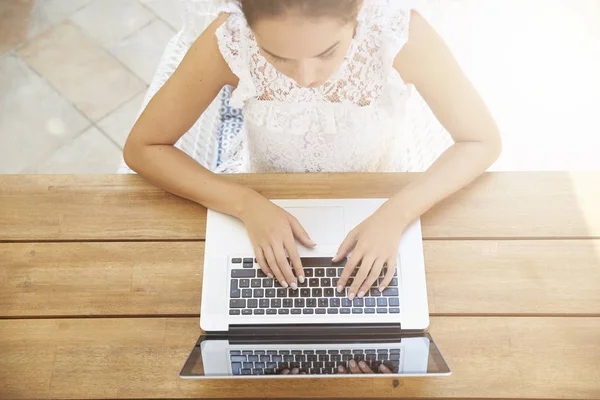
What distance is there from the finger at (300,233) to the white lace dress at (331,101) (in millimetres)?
270

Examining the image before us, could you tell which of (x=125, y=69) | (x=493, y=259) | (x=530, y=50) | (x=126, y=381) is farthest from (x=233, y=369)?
(x=530, y=50)

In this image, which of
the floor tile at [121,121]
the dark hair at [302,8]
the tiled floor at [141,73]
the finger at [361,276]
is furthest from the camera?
the floor tile at [121,121]

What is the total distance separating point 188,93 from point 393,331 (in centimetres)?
63

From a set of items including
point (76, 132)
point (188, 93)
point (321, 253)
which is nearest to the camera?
point (321, 253)

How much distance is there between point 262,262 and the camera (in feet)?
3.17

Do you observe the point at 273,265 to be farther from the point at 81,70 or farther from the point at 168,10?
the point at 168,10

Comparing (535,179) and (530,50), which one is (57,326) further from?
(530,50)

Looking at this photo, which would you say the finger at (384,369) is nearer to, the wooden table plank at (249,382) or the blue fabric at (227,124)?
the wooden table plank at (249,382)

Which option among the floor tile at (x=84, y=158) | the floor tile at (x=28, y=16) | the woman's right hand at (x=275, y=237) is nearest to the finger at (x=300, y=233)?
the woman's right hand at (x=275, y=237)

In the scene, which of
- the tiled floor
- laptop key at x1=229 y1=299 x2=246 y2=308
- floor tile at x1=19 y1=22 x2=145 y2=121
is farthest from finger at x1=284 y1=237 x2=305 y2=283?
floor tile at x1=19 y1=22 x2=145 y2=121

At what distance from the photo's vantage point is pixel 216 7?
3.80 ft

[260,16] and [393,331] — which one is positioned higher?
[260,16]

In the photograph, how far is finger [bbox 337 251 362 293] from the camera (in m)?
0.94

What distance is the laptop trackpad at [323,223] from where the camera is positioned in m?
1.00
